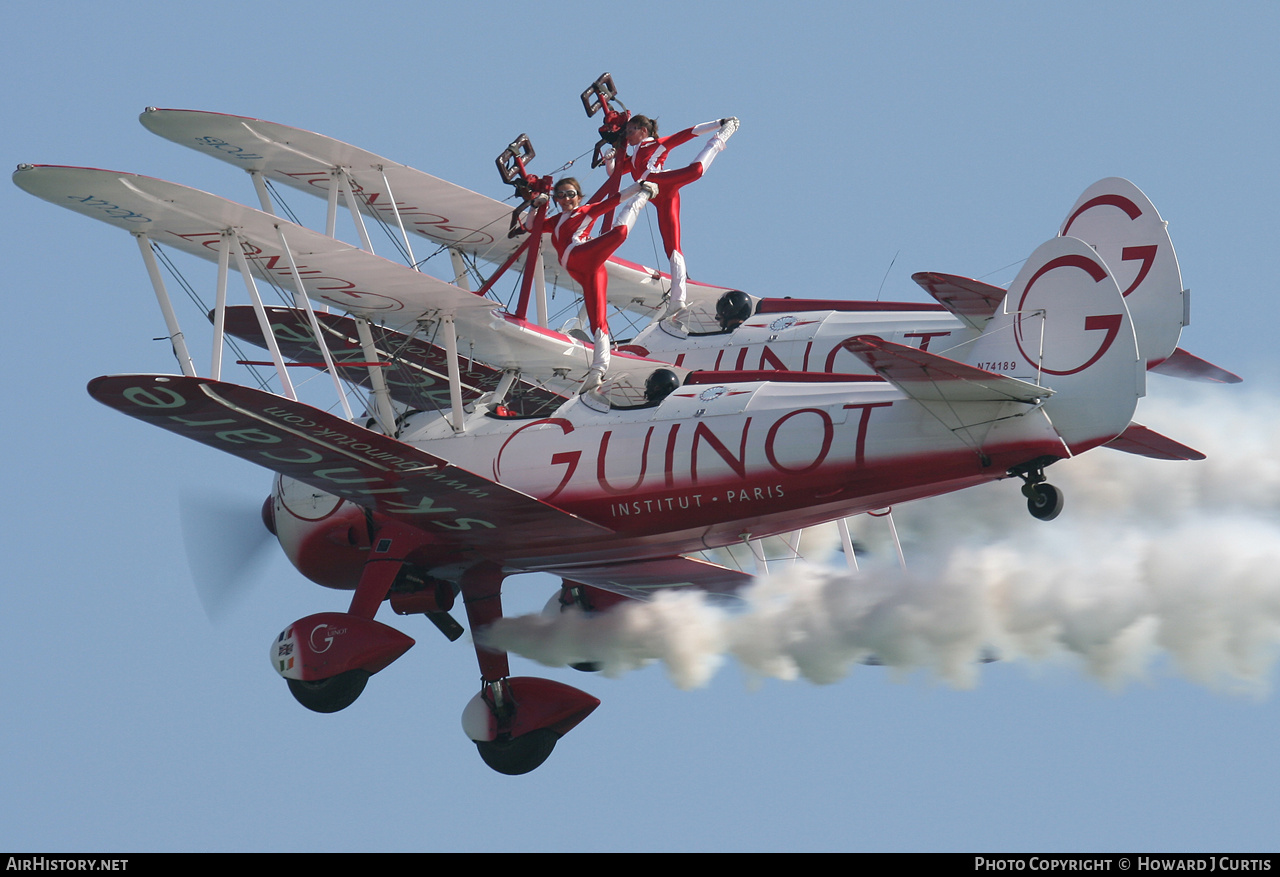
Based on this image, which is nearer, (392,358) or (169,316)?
(169,316)

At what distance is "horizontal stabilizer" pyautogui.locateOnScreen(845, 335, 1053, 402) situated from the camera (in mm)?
14180

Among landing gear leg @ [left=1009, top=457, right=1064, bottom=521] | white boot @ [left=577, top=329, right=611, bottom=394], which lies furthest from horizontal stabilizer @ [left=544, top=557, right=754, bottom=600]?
landing gear leg @ [left=1009, top=457, right=1064, bottom=521]

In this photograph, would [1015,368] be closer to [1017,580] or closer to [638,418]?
[1017,580]

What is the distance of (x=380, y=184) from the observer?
22.1 metres

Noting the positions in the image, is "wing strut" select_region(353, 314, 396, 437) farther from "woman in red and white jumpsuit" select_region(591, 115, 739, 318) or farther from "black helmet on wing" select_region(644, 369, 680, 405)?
"woman in red and white jumpsuit" select_region(591, 115, 739, 318)

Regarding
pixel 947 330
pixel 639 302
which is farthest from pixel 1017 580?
pixel 639 302

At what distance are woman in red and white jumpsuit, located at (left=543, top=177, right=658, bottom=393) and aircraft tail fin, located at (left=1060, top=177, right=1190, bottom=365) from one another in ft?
13.0

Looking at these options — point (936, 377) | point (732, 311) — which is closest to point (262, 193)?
point (732, 311)

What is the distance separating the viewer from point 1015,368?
14891 millimetres

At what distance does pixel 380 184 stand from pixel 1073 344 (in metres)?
9.95

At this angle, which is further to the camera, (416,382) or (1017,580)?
(416,382)

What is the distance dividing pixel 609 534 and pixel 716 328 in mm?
5134

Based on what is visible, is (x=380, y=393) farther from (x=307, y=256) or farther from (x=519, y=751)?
(x=519, y=751)

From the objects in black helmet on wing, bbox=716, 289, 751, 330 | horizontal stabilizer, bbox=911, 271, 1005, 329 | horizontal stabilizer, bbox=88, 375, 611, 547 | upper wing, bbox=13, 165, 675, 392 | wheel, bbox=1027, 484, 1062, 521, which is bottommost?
wheel, bbox=1027, 484, 1062, 521
